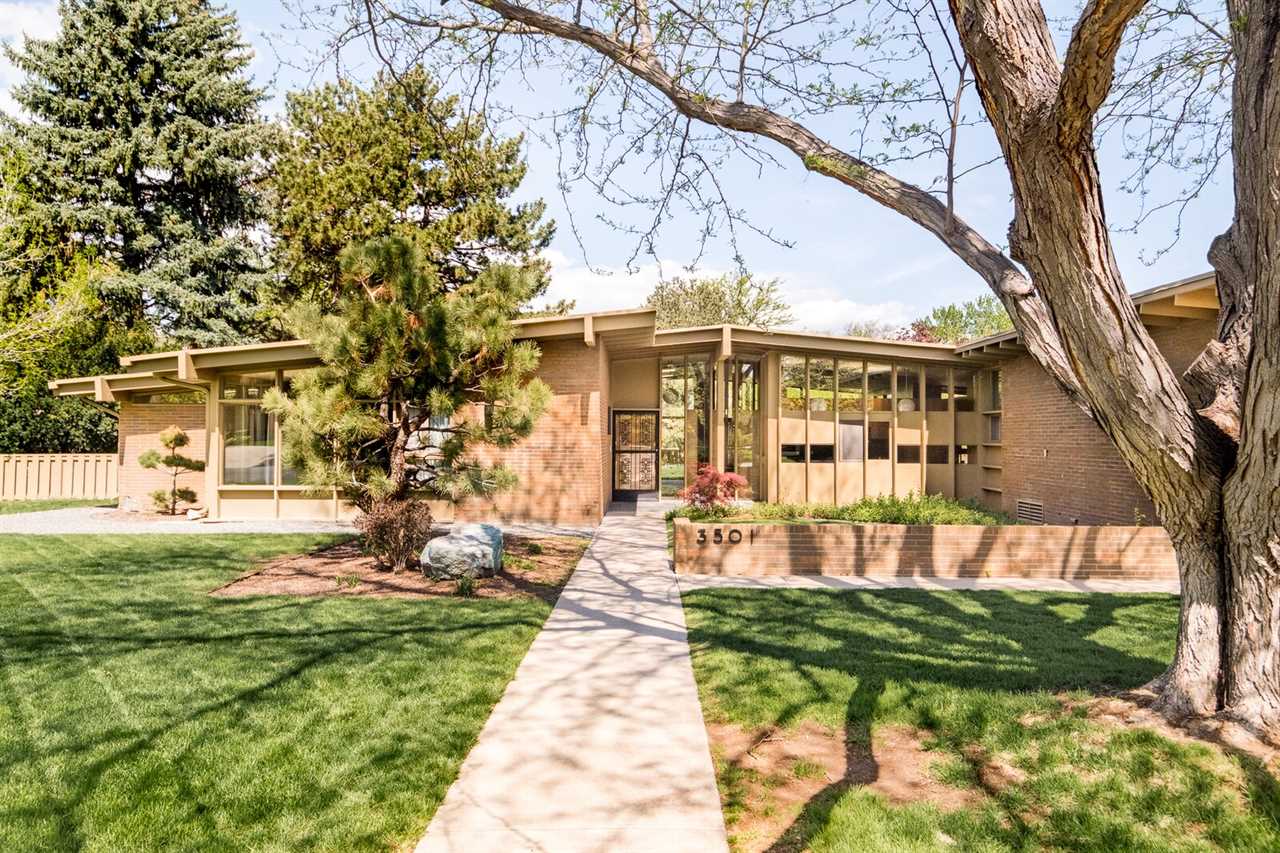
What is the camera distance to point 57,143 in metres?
18.4

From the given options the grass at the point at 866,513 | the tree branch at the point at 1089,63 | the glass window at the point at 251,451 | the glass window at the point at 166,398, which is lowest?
the grass at the point at 866,513

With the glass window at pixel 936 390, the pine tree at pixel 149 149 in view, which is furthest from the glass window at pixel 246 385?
the glass window at pixel 936 390

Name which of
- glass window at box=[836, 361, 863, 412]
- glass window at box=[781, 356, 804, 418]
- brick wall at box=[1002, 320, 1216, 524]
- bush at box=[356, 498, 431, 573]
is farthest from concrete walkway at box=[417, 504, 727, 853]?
glass window at box=[836, 361, 863, 412]

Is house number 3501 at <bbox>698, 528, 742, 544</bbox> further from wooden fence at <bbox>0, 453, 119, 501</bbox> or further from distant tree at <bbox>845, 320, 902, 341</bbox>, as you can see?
distant tree at <bbox>845, 320, 902, 341</bbox>

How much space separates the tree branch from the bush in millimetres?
7886

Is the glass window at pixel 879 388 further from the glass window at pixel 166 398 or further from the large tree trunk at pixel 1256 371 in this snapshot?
the glass window at pixel 166 398

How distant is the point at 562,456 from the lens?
1373 centimetres

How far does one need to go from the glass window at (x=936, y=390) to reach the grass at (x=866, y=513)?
2.75 m

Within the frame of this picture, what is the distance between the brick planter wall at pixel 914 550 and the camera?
8.78m

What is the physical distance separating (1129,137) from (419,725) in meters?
7.12

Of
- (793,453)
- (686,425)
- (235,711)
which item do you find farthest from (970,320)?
(235,711)

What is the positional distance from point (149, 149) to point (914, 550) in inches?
873

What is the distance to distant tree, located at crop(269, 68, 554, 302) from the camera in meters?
19.2

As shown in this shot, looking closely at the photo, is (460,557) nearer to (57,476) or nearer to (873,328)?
(57,476)
